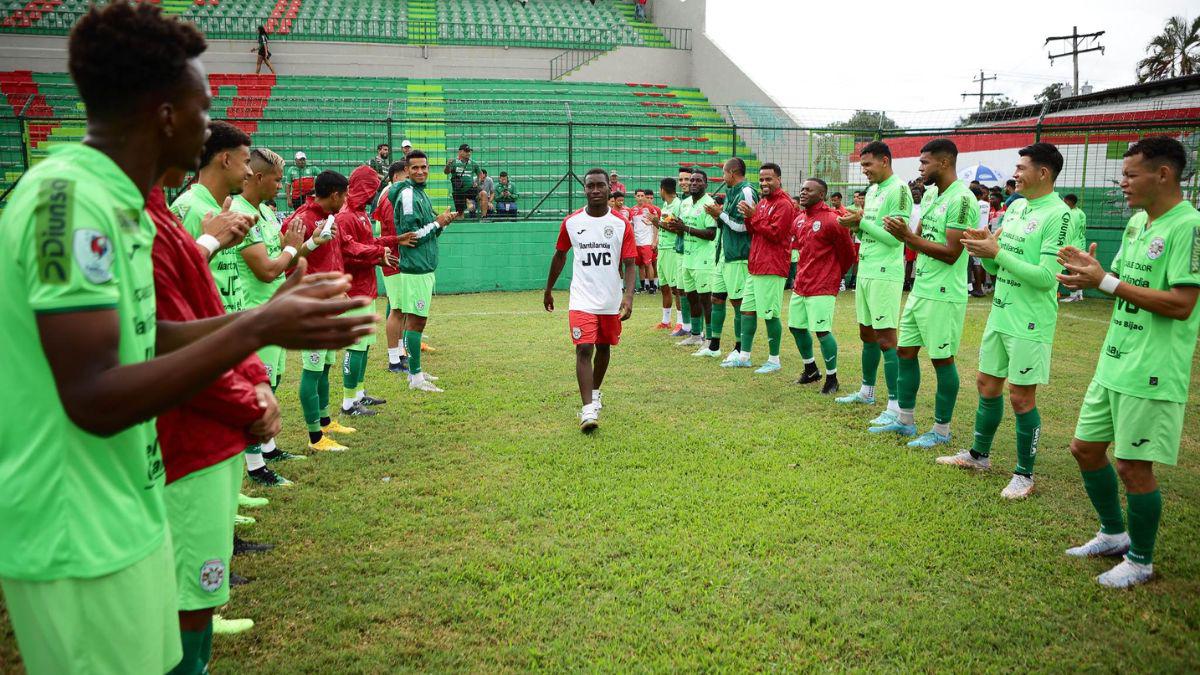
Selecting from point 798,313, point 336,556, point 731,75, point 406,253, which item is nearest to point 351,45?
point 731,75

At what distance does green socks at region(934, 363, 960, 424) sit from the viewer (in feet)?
21.2

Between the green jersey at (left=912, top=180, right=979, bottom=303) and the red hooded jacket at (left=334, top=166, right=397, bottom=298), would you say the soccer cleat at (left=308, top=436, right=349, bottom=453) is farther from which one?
the green jersey at (left=912, top=180, right=979, bottom=303)

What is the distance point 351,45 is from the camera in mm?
26719

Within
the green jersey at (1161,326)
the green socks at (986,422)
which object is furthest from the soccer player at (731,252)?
the green jersey at (1161,326)

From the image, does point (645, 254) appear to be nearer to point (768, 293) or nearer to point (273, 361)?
point (768, 293)

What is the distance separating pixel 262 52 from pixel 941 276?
81.3ft

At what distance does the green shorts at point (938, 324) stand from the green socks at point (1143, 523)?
2404 mm

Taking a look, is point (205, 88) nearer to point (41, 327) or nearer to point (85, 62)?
point (85, 62)

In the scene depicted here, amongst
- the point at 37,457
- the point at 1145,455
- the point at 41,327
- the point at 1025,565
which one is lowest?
the point at 1025,565

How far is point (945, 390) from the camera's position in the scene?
649cm

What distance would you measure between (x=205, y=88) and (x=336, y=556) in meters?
3.16

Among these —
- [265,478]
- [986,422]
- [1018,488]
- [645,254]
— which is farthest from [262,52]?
[1018,488]

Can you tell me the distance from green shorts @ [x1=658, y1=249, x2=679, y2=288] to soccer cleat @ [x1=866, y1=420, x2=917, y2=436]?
610 centimetres

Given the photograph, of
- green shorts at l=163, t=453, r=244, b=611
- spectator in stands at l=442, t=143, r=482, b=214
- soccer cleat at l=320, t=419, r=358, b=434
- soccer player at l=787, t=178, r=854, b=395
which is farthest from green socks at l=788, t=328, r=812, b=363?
spectator in stands at l=442, t=143, r=482, b=214
